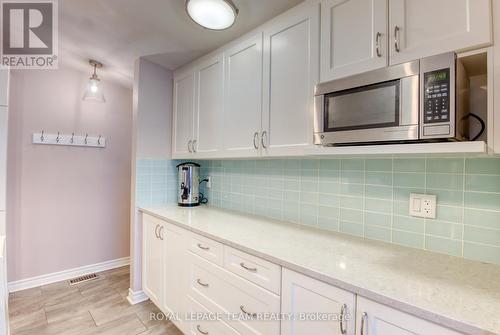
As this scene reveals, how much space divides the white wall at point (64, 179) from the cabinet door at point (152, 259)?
3.39ft

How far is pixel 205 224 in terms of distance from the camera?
167 centimetres

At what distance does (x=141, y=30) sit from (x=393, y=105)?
1770 mm

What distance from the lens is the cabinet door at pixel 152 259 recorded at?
2.01 m

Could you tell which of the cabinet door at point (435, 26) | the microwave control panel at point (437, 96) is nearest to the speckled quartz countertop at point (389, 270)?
the microwave control panel at point (437, 96)

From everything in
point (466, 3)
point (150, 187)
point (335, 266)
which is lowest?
point (335, 266)

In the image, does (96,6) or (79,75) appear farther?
(79,75)

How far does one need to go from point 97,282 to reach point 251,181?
2.02 m

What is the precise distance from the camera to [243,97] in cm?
175

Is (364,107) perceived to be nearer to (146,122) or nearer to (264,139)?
(264,139)

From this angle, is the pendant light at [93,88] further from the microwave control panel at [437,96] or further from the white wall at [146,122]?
the microwave control panel at [437,96]

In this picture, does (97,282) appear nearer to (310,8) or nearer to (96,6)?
(96,6)

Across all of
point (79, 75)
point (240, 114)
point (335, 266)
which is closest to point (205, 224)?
point (240, 114)

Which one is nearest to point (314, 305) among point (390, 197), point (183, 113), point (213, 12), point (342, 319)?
point (342, 319)

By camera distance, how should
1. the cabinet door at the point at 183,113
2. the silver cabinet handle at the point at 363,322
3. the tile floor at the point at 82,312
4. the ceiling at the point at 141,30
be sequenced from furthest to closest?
the cabinet door at the point at 183,113
the tile floor at the point at 82,312
the ceiling at the point at 141,30
the silver cabinet handle at the point at 363,322
